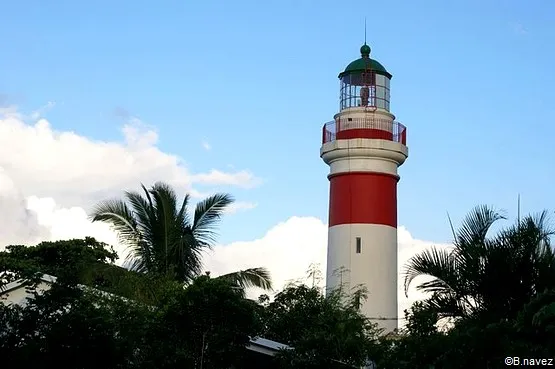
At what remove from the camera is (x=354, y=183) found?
36.4 m

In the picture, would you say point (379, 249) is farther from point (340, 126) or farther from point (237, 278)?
point (237, 278)

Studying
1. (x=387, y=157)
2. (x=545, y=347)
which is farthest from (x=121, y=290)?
(x=545, y=347)

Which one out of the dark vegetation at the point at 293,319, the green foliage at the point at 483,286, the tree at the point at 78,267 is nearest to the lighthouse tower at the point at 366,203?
the dark vegetation at the point at 293,319

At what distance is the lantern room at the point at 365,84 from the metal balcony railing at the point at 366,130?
2.89 feet

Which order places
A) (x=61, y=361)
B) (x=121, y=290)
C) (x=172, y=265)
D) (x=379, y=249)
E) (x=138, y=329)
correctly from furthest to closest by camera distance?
(x=379, y=249) → (x=172, y=265) → (x=121, y=290) → (x=138, y=329) → (x=61, y=361)

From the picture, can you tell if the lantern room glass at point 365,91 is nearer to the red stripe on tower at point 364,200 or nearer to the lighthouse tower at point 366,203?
the lighthouse tower at point 366,203

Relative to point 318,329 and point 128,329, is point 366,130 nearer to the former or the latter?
point 318,329

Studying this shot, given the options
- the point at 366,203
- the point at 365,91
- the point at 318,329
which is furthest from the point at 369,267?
the point at 318,329

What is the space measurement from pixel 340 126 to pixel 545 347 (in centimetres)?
2037

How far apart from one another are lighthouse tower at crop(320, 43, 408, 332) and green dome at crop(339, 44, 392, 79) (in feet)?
4.55

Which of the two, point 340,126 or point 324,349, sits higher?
point 340,126

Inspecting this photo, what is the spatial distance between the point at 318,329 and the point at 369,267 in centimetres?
935

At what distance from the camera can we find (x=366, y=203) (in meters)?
36.1

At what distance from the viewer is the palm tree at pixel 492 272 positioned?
19.9 metres
